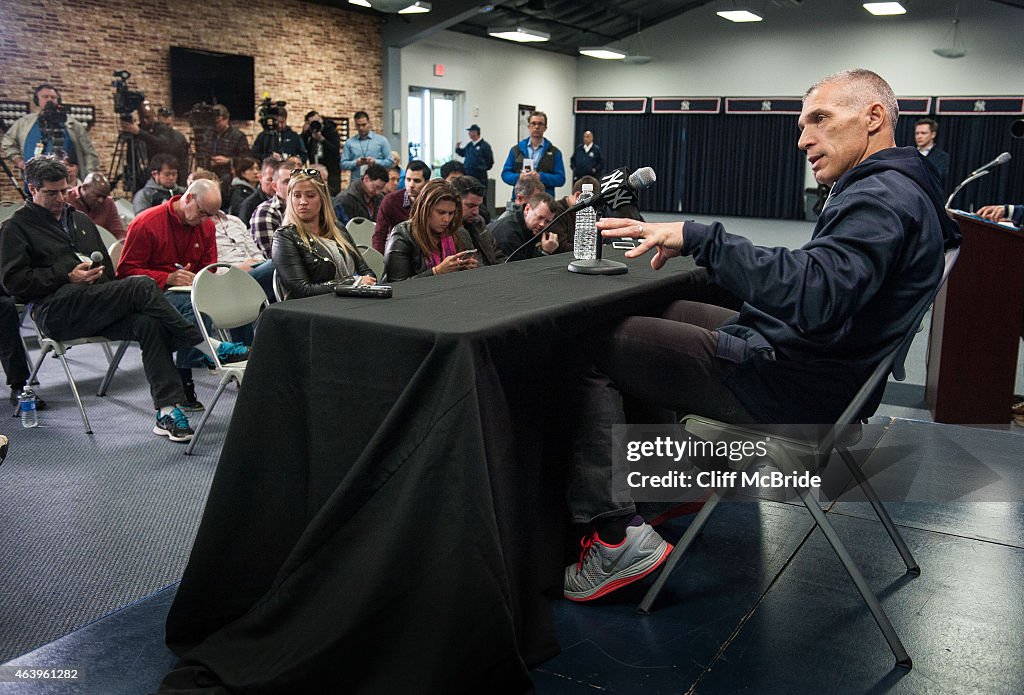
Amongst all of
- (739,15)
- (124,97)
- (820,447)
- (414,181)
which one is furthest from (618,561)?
(739,15)

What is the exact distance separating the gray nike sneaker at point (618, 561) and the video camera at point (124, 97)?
355 inches

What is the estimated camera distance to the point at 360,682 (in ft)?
5.47

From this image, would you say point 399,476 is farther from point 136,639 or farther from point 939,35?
point 939,35

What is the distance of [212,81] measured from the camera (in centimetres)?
1025

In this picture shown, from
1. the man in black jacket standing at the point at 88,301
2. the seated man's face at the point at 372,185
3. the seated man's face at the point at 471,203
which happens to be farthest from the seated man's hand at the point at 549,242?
the seated man's face at the point at 372,185

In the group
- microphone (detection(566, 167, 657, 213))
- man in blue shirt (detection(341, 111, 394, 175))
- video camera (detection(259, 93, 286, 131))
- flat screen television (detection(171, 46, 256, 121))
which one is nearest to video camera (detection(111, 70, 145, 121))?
flat screen television (detection(171, 46, 256, 121))

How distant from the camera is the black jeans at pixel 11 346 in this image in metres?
4.08

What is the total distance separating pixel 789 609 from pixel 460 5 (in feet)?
35.1

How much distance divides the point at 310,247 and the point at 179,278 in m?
0.77

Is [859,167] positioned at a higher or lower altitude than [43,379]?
higher

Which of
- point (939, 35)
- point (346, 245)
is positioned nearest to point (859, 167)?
point (346, 245)

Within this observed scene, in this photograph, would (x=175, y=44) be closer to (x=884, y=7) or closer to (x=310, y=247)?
(x=310, y=247)

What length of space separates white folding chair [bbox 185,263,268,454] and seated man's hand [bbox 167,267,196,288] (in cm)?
32

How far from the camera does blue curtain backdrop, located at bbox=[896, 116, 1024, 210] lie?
1385 cm
